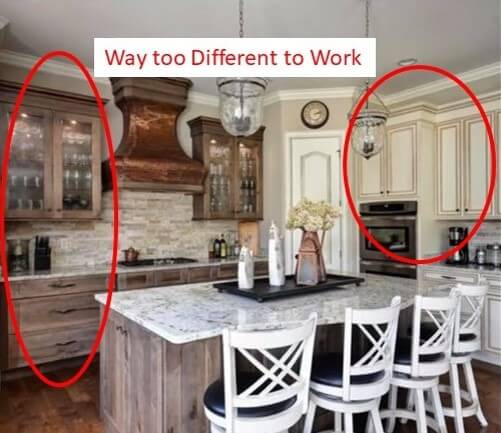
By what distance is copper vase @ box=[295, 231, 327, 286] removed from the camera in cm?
250

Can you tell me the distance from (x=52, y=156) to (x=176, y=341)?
2681mm

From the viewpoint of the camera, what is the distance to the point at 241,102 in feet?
7.68

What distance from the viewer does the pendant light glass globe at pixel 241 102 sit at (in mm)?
2320

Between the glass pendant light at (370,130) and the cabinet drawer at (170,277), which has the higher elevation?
the glass pendant light at (370,130)

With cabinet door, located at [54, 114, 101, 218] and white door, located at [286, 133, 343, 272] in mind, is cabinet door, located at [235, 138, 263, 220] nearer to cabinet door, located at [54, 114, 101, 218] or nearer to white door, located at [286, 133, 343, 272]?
white door, located at [286, 133, 343, 272]

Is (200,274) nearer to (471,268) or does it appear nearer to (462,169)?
(471,268)

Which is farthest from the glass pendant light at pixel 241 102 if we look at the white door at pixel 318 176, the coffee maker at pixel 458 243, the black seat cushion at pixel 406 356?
the coffee maker at pixel 458 243

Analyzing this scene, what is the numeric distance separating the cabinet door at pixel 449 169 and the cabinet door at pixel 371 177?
562 millimetres

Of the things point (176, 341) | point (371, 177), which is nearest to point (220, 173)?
point (371, 177)

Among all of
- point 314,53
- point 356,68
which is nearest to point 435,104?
point 356,68

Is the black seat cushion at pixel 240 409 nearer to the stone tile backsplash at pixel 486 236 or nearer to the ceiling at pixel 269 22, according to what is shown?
the ceiling at pixel 269 22

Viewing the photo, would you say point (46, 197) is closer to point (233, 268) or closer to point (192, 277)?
point (192, 277)

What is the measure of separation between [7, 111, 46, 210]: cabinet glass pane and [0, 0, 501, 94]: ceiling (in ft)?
2.15

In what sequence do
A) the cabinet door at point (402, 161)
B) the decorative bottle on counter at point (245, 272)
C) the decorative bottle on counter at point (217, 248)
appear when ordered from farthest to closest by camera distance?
the decorative bottle on counter at point (217, 248) < the cabinet door at point (402, 161) < the decorative bottle on counter at point (245, 272)
